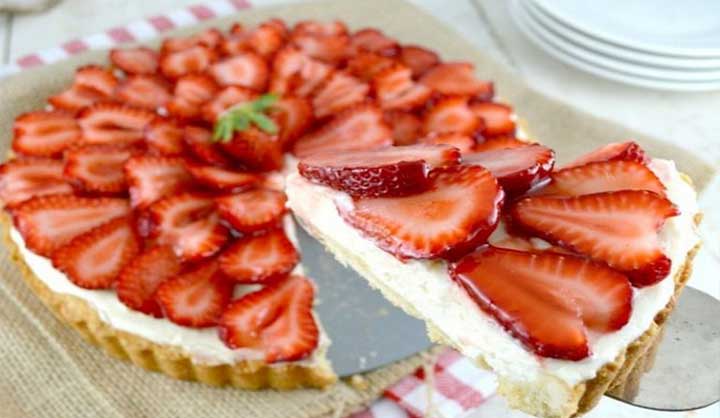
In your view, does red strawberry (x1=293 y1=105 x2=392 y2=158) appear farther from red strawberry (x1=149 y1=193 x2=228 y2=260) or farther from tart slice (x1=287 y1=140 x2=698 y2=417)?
tart slice (x1=287 y1=140 x2=698 y2=417)

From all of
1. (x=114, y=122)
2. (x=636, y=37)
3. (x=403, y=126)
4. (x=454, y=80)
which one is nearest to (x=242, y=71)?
(x=114, y=122)

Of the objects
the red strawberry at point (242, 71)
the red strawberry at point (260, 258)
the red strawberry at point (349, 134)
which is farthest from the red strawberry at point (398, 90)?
the red strawberry at point (260, 258)

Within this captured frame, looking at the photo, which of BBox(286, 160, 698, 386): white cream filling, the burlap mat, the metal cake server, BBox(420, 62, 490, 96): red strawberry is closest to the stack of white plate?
the burlap mat

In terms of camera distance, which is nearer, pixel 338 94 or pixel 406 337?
pixel 406 337

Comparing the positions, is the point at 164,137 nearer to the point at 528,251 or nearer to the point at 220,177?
the point at 220,177

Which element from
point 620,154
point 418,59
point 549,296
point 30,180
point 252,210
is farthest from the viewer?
point 418,59
